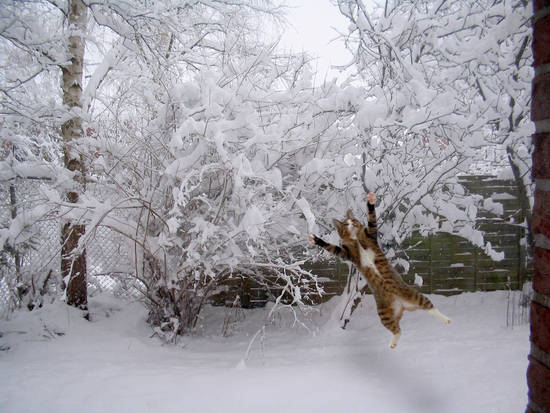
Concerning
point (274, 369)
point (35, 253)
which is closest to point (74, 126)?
point (35, 253)

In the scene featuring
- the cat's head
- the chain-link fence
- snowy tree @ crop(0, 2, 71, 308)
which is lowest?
the chain-link fence

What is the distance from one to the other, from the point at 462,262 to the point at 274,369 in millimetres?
3757

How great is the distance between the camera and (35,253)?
4762 mm

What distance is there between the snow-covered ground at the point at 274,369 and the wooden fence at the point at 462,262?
3.99ft

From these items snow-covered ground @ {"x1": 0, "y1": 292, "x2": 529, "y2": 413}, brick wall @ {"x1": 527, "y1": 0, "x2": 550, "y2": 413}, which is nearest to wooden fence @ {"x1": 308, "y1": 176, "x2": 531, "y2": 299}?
snow-covered ground @ {"x1": 0, "y1": 292, "x2": 529, "y2": 413}

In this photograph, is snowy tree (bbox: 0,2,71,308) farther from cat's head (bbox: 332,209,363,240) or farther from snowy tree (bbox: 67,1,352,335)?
cat's head (bbox: 332,209,363,240)

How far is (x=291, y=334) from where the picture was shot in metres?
4.58

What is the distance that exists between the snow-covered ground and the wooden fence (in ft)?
3.99

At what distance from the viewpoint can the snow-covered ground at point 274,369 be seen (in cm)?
195

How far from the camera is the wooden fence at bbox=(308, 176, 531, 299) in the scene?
5.24 metres

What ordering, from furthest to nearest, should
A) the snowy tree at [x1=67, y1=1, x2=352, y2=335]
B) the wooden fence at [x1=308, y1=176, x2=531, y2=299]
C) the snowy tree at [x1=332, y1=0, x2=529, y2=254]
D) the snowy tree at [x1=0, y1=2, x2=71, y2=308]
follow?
the wooden fence at [x1=308, y1=176, x2=531, y2=299] → the snowy tree at [x1=0, y1=2, x2=71, y2=308] → the snowy tree at [x1=67, y1=1, x2=352, y2=335] → the snowy tree at [x1=332, y1=0, x2=529, y2=254]

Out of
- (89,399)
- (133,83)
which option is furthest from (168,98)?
(89,399)

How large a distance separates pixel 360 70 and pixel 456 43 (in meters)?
1.04

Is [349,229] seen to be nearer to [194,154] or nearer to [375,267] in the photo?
[375,267]
